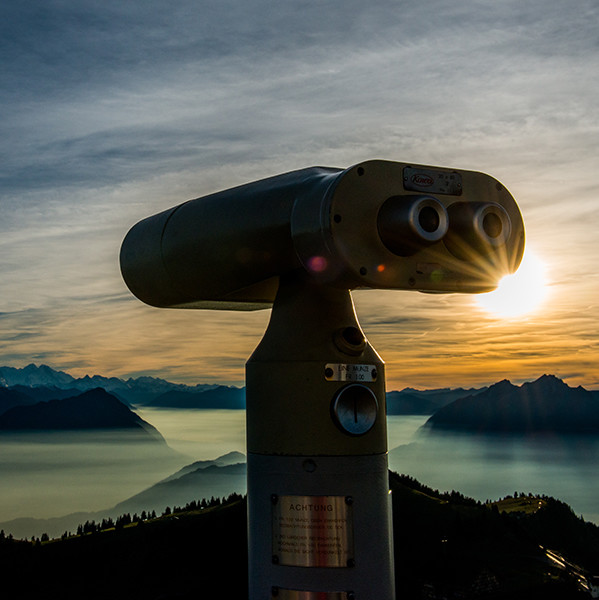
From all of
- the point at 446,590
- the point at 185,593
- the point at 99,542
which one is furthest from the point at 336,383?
the point at 99,542

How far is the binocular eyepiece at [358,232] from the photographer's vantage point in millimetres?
3348

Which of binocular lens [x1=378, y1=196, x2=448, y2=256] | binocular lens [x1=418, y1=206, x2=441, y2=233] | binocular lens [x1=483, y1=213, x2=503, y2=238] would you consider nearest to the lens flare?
binocular lens [x1=378, y1=196, x2=448, y2=256]

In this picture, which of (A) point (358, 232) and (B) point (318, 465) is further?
(B) point (318, 465)

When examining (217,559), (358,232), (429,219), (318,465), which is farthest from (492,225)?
(217,559)

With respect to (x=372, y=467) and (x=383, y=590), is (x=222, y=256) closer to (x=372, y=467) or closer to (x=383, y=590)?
(x=372, y=467)

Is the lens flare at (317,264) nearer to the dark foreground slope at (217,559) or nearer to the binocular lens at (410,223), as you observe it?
the binocular lens at (410,223)

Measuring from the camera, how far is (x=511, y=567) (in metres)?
10.4

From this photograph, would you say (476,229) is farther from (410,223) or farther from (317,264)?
(317,264)

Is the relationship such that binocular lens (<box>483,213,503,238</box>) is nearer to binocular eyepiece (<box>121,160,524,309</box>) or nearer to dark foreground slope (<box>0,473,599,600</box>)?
binocular eyepiece (<box>121,160,524,309</box>)

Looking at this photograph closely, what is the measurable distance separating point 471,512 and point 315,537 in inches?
365

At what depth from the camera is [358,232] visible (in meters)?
3.35

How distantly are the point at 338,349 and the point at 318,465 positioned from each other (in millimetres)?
617

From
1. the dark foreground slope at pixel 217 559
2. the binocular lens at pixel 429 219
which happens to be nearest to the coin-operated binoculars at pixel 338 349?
the binocular lens at pixel 429 219

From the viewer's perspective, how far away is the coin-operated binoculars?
11.1 ft
